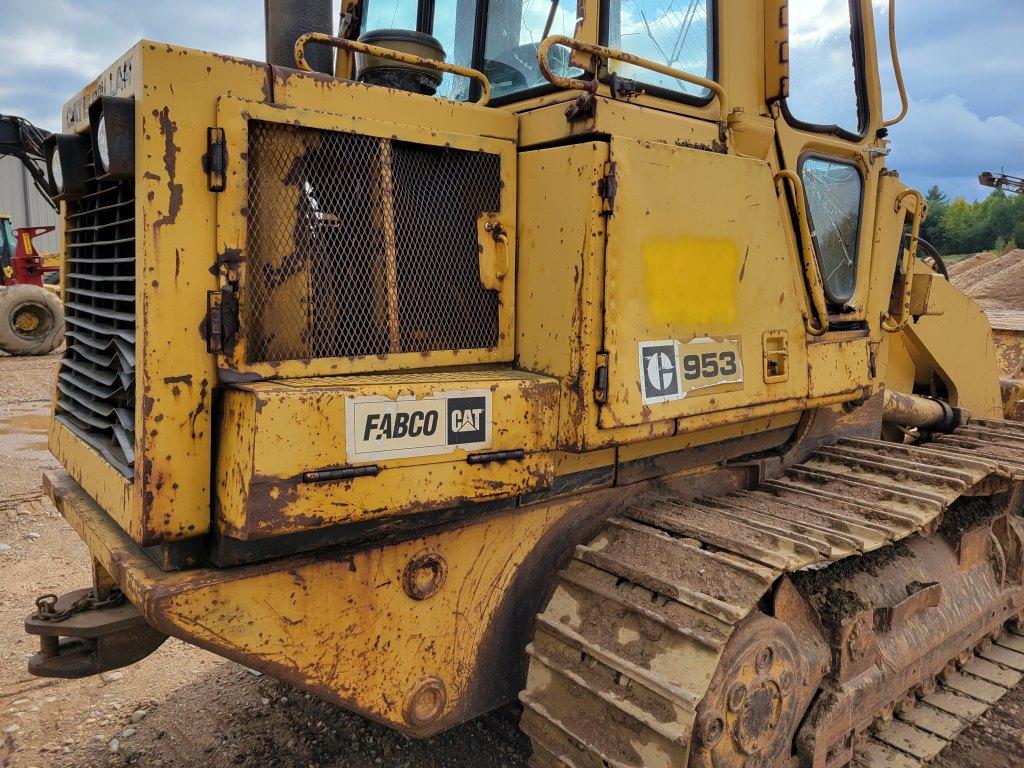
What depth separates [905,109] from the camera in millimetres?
3293

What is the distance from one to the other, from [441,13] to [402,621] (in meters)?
2.22

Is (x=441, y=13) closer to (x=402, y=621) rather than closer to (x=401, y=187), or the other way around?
(x=401, y=187)

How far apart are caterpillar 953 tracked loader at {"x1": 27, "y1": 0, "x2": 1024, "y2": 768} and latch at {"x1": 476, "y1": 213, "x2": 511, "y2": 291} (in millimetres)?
11

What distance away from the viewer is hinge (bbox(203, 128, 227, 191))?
192 centimetres

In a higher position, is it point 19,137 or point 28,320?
point 19,137

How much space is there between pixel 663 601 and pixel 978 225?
48005 millimetres

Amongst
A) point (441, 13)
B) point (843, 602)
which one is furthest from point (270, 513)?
point (441, 13)

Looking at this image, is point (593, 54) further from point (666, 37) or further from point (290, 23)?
point (290, 23)

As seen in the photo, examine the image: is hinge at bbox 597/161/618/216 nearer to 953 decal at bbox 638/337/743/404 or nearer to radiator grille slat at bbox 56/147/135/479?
953 decal at bbox 638/337/743/404

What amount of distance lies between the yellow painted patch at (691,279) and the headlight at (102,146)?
1343mm

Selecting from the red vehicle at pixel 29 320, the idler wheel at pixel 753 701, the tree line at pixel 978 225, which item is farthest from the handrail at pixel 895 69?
the tree line at pixel 978 225

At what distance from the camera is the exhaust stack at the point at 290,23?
2697 mm

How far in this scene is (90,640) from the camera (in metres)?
2.58

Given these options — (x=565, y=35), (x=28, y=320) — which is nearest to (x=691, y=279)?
(x=565, y=35)
